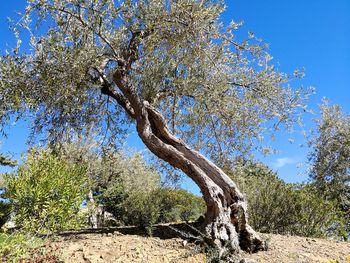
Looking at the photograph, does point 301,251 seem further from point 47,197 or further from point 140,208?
point 140,208

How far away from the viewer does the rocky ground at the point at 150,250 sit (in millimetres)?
6863

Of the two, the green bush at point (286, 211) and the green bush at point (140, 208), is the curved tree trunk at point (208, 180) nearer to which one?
the green bush at point (286, 211)

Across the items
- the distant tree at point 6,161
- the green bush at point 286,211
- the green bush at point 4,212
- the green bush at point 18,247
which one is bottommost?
the green bush at point 18,247

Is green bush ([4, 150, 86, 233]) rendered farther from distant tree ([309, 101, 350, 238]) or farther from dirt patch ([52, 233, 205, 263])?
distant tree ([309, 101, 350, 238])

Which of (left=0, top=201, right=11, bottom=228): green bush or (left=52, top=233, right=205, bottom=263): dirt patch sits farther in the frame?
(left=0, top=201, right=11, bottom=228): green bush

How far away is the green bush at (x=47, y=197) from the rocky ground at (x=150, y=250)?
1.37 feet

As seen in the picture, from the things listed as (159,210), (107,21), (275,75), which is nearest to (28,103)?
(107,21)

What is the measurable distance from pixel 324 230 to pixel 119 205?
46.6 feet

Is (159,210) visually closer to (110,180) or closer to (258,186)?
(110,180)

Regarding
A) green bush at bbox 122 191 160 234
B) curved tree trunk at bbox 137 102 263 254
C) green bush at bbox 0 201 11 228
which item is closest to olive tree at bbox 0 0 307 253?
curved tree trunk at bbox 137 102 263 254

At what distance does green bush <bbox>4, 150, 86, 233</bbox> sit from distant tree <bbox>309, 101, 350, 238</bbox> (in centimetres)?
1535

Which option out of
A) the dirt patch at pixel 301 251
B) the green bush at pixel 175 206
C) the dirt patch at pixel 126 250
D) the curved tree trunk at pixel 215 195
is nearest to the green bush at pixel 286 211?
the dirt patch at pixel 301 251

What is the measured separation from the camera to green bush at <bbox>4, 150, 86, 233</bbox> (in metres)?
7.68

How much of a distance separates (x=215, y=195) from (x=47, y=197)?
321cm
